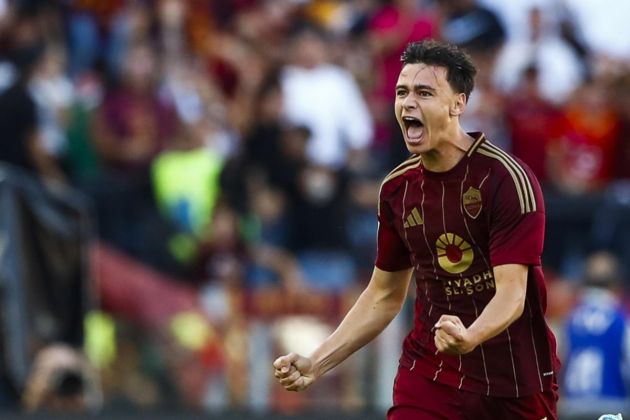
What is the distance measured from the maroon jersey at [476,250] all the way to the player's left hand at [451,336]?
0.59 meters

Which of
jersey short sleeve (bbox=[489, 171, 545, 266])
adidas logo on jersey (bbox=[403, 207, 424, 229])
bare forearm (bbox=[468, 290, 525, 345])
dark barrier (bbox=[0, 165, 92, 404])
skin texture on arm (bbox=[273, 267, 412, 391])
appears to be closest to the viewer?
bare forearm (bbox=[468, 290, 525, 345])

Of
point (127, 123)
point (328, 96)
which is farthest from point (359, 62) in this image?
point (127, 123)

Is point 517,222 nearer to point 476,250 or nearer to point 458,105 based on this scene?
point 476,250

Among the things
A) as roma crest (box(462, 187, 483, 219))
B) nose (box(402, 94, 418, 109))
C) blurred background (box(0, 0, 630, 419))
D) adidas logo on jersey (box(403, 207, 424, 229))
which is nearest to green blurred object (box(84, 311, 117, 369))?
blurred background (box(0, 0, 630, 419))

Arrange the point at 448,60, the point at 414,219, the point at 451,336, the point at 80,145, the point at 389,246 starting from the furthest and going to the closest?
1. the point at 80,145
2. the point at 389,246
3. the point at 414,219
4. the point at 448,60
5. the point at 451,336

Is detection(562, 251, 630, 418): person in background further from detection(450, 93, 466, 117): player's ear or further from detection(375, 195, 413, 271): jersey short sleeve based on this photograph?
detection(450, 93, 466, 117): player's ear

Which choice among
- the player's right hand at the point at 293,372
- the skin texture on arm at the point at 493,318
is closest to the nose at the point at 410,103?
the skin texture on arm at the point at 493,318

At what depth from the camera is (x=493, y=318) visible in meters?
5.64

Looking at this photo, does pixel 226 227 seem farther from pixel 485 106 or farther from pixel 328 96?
pixel 485 106

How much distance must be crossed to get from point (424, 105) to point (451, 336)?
1051mm

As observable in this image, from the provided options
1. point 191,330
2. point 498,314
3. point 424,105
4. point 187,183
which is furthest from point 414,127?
point 187,183

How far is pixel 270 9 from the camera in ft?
46.1

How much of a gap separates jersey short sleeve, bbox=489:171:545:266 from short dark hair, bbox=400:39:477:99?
42 centimetres

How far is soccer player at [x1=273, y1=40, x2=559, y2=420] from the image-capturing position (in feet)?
19.3
